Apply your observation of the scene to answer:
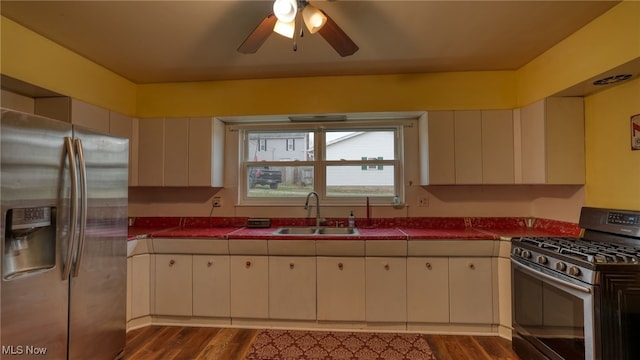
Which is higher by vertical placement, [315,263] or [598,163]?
[598,163]

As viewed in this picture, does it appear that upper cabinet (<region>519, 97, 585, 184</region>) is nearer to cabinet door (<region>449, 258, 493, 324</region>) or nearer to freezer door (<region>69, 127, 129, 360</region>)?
cabinet door (<region>449, 258, 493, 324</region>)

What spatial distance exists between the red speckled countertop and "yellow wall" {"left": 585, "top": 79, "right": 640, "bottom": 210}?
0.38m

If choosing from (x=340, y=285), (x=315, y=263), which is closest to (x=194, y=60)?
(x=315, y=263)

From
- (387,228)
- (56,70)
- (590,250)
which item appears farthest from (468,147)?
(56,70)

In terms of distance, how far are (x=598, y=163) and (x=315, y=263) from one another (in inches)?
92.9

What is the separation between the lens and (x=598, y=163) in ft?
7.02

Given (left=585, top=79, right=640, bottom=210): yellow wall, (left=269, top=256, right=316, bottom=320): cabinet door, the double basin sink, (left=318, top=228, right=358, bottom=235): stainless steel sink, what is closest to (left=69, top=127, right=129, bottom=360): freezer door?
(left=269, top=256, right=316, bottom=320): cabinet door

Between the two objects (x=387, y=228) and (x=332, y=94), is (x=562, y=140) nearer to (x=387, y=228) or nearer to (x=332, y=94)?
(x=387, y=228)

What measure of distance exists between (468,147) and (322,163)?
1.46 m

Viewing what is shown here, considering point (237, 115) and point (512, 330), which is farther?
point (237, 115)

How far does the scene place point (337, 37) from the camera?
1.65 m

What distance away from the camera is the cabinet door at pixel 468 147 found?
2605 millimetres

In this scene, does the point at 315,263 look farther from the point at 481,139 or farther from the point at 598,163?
the point at 598,163

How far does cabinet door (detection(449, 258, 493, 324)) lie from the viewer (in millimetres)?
2289
